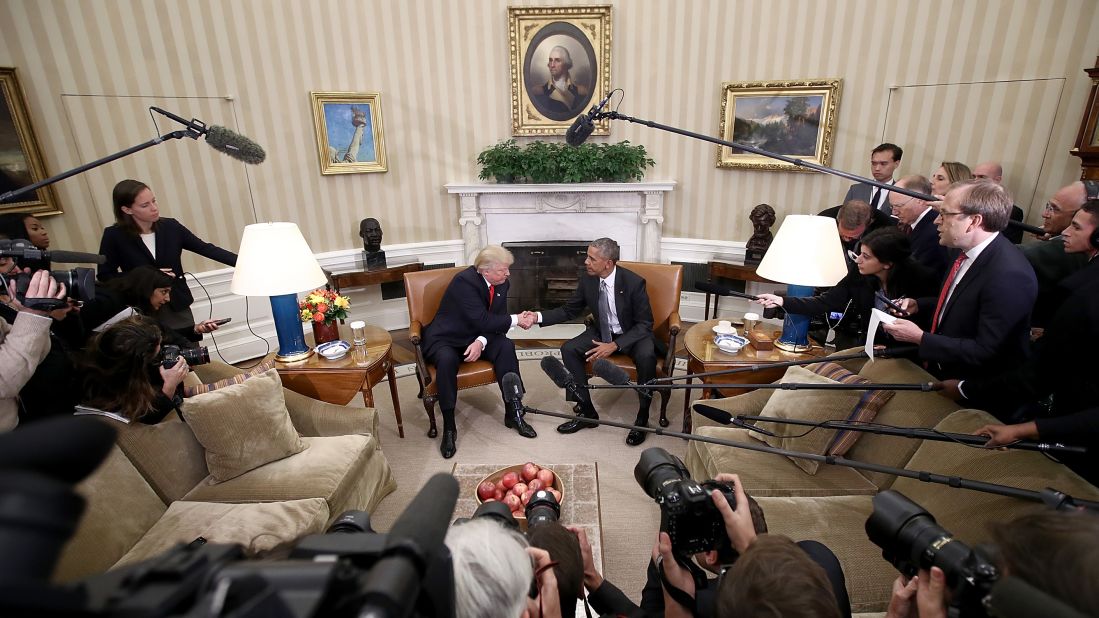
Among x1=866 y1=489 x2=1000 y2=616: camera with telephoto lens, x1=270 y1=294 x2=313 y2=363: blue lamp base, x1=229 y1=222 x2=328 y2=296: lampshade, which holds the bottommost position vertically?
x1=270 y1=294 x2=313 y2=363: blue lamp base

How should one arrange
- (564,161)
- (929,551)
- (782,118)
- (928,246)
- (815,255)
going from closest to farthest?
(929,551) → (815,255) → (928,246) → (782,118) → (564,161)

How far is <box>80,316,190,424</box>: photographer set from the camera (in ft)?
6.89

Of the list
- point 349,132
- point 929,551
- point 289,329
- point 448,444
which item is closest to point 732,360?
point 448,444

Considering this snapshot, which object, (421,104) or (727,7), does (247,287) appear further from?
(727,7)

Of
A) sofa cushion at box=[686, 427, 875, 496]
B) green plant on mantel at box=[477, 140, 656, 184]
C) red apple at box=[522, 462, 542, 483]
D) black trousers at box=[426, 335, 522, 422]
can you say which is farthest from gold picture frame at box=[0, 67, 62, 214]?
sofa cushion at box=[686, 427, 875, 496]

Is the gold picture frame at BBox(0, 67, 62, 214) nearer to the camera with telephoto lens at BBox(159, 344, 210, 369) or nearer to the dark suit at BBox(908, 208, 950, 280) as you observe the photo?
the camera with telephoto lens at BBox(159, 344, 210, 369)

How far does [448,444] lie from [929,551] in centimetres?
276

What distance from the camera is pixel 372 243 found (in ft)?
17.0

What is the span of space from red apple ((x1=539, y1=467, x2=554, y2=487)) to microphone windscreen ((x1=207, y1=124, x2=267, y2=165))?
2.45 m

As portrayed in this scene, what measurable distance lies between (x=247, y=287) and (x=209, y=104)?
268 centimetres

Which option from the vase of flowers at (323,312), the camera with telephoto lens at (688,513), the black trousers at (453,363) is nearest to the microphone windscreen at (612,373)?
the camera with telephoto lens at (688,513)

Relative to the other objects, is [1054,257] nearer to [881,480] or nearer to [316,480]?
[881,480]

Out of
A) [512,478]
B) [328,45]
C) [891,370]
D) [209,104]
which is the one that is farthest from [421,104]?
[891,370]

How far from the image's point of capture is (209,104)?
14.5ft
